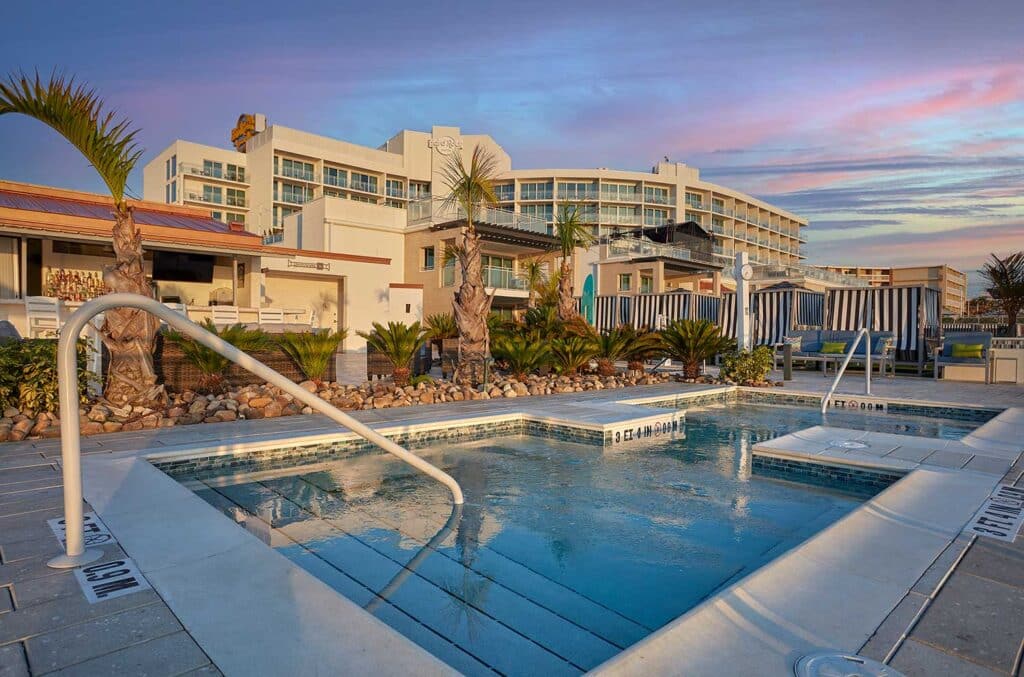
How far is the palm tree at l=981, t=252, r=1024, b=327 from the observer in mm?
19797

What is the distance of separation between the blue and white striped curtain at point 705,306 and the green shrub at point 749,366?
23.9ft

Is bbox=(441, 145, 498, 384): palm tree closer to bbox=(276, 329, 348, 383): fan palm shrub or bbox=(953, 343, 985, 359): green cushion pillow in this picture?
bbox=(276, 329, 348, 383): fan palm shrub

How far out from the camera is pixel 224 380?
26.4 feet

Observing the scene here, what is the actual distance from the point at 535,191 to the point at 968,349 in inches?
1851

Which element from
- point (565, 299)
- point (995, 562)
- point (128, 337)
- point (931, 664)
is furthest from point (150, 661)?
point (565, 299)

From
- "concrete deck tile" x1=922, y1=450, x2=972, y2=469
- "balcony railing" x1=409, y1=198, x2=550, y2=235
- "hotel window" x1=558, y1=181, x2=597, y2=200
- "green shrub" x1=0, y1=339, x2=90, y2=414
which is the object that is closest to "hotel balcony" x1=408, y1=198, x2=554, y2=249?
"balcony railing" x1=409, y1=198, x2=550, y2=235

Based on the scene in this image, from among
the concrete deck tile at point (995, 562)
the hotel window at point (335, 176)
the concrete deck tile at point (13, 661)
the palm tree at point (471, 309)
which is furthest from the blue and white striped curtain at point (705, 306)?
the hotel window at point (335, 176)

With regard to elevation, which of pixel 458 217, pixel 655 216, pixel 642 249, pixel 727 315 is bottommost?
pixel 727 315

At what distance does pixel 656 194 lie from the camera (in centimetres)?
5916

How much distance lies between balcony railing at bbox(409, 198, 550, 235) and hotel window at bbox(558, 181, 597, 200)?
31239mm

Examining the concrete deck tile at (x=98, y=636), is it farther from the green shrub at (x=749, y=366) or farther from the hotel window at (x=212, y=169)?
the hotel window at (x=212, y=169)

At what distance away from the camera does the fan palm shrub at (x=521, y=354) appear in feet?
36.1

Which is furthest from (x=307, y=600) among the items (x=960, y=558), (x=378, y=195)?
(x=378, y=195)

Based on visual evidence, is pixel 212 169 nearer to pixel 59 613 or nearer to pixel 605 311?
pixel 605 311
